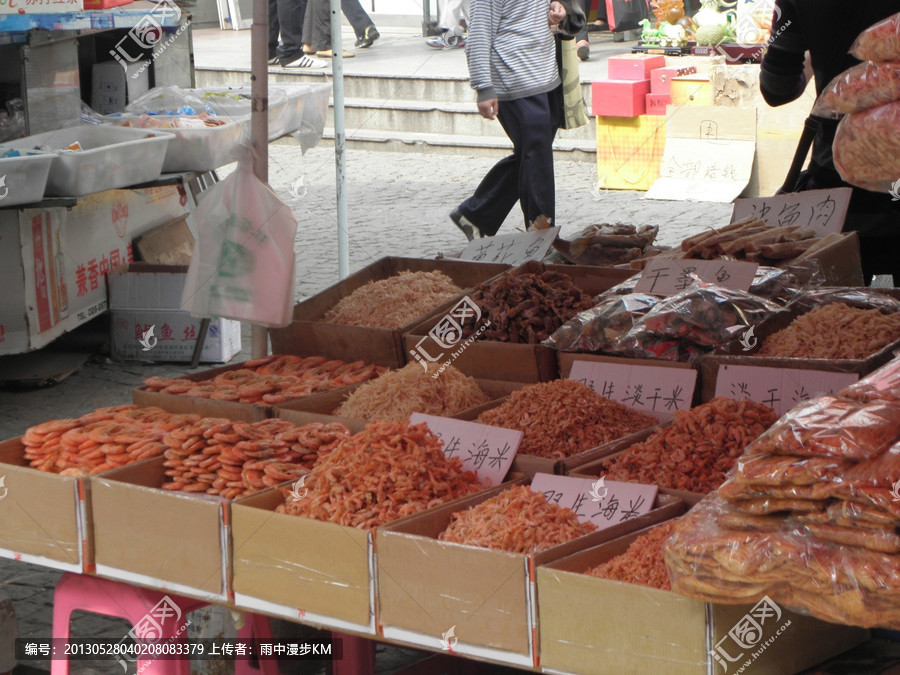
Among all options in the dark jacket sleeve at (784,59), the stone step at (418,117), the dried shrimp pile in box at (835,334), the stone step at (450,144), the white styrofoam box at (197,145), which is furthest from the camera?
the stone step at (418,117)

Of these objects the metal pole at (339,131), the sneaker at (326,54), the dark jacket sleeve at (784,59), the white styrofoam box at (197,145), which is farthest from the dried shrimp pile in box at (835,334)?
the sneaker at (326,54)

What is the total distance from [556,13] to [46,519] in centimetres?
473

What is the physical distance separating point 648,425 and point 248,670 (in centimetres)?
105

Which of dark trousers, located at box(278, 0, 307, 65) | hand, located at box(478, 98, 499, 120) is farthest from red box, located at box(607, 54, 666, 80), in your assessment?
dark trousers, located at box(278, 0, 307, 65)

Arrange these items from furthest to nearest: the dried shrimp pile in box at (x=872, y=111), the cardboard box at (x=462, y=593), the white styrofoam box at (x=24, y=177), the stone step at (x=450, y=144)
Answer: the stone step at (x=450, y=144), the white styrofoam box at (x=24, y=177), the cardboard box at (x=462, y=593), the dried shrimp pile in box at (x=872, y=111)

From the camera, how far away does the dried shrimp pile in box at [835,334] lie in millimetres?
2520

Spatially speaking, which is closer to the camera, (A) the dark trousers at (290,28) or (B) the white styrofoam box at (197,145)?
(B) the white styrofoam box at (197,145)

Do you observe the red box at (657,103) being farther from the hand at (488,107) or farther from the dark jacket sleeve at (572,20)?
the hand at (488,107)

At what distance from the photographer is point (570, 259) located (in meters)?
3.81

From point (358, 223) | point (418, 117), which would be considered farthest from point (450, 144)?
point (358, 223)

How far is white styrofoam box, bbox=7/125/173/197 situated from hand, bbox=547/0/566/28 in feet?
7.61

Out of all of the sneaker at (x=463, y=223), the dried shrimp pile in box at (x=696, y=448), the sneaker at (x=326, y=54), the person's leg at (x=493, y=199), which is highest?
the sneaker at (x=326, y=54)

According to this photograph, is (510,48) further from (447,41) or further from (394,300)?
(447,41)
